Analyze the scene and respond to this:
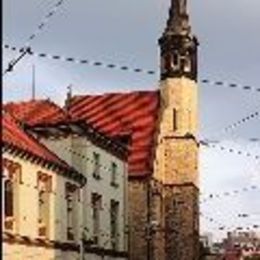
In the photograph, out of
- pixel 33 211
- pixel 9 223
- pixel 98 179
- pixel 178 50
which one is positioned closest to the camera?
pixel 9 223

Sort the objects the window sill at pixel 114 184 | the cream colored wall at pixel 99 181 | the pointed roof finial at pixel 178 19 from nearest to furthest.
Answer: the cream colored wall at pixel 99 181, the window sill at pixel 114 184, the pointed roof finial at pixel 178 19

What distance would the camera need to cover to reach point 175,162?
209 ft

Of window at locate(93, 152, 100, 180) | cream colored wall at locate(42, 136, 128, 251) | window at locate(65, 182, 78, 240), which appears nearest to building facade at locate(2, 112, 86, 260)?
window at locate(65, 182, 78, 240)

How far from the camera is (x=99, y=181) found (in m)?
41.0

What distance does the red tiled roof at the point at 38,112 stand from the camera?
39406 mm

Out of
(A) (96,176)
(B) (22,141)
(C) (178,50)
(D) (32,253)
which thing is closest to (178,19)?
(C) (178,50)

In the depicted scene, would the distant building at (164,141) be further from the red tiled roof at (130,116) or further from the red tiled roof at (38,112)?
the red tiled roof at (38,112)

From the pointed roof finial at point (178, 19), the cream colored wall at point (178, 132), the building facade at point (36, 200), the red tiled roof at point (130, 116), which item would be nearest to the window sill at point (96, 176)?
the building facade at point (36, 200)

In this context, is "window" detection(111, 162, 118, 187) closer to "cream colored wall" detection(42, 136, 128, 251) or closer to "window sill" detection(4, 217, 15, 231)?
"cream colored wall" detection(42, 136, 128, 251)

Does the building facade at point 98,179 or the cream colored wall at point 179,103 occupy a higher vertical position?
the cream colored wall at point 179,103

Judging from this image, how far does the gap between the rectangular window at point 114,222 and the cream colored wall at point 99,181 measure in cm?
28

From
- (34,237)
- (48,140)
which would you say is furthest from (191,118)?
(34,237)

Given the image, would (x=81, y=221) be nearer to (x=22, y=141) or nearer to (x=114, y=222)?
(x=22, y=141)

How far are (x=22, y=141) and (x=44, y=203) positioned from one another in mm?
2316
